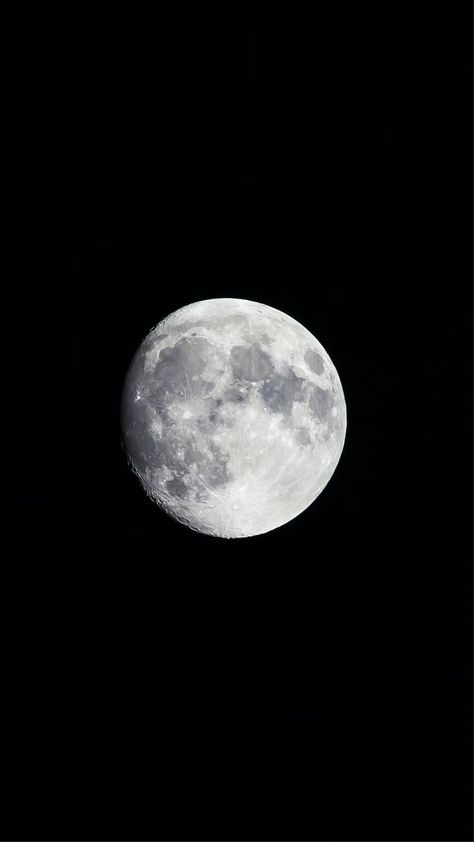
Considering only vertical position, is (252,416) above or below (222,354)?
below

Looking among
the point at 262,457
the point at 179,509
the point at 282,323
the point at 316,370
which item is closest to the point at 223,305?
the point at 282,323

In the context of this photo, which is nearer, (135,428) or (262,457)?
(262,457)

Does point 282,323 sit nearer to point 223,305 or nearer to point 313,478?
point 223,305

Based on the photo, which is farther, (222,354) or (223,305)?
(223,305)

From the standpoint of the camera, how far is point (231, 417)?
13.9 feet

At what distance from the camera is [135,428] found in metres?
4.62

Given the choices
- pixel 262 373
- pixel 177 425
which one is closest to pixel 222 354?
pixel 262 373

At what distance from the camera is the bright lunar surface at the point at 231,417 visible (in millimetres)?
4262

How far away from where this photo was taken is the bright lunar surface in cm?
426

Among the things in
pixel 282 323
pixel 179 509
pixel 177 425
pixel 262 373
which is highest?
pixel 282 323

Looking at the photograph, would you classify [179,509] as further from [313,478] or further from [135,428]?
[313,478]

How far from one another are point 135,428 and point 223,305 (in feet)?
3.78

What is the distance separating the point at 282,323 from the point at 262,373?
58 cm

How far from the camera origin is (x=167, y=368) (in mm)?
4426
